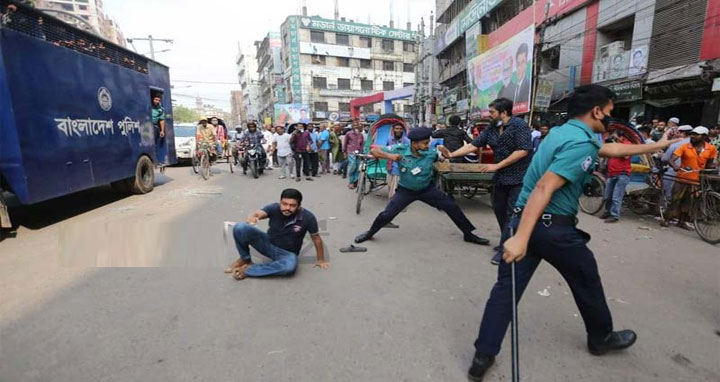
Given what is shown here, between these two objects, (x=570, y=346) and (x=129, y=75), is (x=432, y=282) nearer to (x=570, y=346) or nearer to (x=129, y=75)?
(x=570, y=346)

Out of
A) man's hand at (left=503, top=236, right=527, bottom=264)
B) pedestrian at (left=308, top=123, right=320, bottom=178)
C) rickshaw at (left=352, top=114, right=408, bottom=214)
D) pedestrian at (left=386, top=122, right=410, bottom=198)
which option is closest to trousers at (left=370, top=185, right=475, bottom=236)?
pedestrian at (left=386, top=122, right=410, bottom=198)

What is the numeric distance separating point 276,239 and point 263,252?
188 millimetres

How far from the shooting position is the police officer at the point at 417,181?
171 inches

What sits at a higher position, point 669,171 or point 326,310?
point 669,171

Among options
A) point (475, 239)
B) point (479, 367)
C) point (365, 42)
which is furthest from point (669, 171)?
point (365, 42)

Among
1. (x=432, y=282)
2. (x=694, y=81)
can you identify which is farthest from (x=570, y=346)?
(x=694, y=81)

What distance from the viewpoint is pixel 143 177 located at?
8086mm

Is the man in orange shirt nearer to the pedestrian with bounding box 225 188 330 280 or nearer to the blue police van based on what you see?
the pedestrian with bounding box 225 188 330 280

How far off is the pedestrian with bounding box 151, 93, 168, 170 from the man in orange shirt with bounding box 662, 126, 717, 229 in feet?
33.3

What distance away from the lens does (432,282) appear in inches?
136

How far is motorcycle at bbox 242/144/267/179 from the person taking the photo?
35.0 ft

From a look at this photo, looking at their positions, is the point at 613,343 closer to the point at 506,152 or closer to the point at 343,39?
the point at 506,152

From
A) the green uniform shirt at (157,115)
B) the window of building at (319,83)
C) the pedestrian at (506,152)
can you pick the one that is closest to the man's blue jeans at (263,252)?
the pedestrian at (506,152)

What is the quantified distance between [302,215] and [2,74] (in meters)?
4.11
